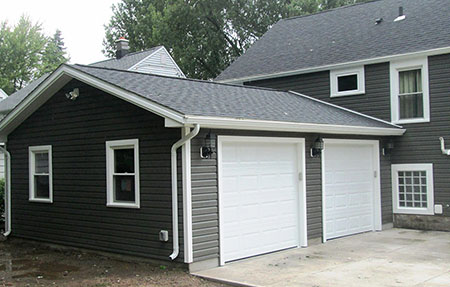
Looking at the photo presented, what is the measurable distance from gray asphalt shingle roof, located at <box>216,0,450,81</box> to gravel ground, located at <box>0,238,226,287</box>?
26.3ft

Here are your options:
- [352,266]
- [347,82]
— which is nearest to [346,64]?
[347,82]

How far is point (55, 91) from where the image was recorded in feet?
35.1

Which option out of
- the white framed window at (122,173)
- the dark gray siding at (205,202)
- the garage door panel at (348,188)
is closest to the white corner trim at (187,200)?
the dark gray siding at (205,202)

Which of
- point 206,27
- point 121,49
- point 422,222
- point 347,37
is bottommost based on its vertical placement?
point 422,222

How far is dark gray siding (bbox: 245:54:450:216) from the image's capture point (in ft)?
39.1

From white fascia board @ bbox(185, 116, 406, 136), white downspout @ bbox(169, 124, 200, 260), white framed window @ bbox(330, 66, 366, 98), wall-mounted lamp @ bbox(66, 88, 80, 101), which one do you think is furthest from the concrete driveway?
wall-mounted lamp @ bbox(66, 88, 80, 101)

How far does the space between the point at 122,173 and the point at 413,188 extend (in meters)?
7.28

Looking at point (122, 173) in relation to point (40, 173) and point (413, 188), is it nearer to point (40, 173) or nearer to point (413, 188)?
point (40, 173)

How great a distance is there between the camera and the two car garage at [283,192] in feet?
28.8

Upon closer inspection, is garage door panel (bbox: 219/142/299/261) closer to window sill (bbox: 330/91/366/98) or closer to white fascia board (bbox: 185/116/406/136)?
white fascia board (bbox: 185/116/406/136)

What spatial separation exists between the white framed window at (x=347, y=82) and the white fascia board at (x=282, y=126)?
1.67 metres

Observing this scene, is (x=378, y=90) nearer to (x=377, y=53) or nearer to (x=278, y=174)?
(x=377, y=53)

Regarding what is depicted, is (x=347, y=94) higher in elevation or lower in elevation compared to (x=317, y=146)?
higher

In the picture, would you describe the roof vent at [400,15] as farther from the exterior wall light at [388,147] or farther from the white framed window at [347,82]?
the exterior wall light at [388,147]
